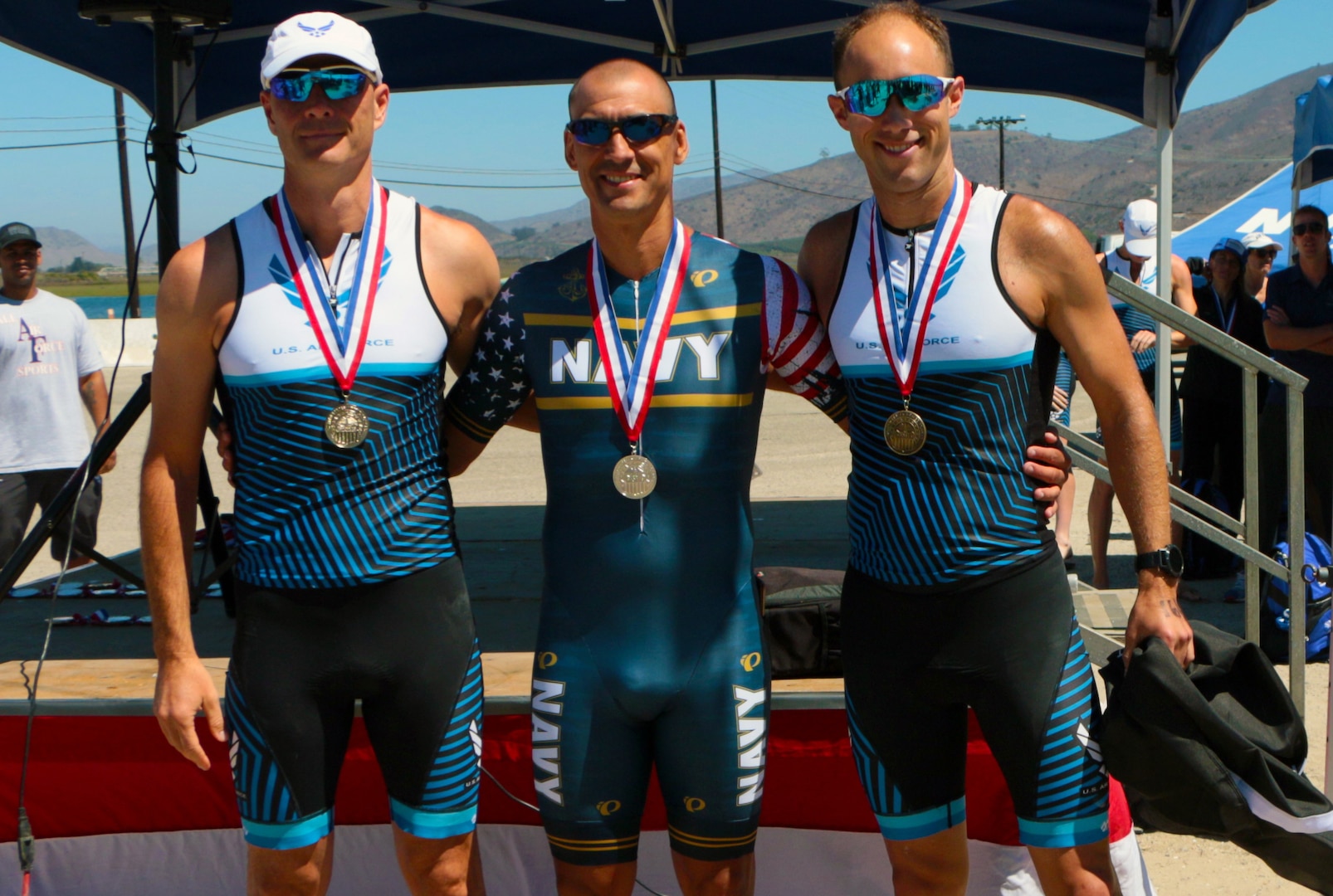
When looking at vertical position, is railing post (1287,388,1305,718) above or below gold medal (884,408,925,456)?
below

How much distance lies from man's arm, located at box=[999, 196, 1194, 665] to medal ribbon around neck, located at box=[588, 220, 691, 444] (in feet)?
2.29

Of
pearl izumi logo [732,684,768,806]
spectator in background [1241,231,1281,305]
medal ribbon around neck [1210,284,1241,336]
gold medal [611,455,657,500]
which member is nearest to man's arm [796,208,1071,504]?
gold medal [611,455,657,500]

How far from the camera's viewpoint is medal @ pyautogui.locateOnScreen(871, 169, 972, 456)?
247 centimetres

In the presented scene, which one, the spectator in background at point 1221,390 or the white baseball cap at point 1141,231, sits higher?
the white baseball cap at point 1141,231

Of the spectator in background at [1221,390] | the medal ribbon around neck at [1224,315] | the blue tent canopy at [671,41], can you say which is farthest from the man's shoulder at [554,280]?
the medal ribbon around neck at [1224,315]

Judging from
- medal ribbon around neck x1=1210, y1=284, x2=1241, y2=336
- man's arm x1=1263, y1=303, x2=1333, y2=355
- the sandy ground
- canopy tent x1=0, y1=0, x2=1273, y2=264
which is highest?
canopy tent x1=0, y1=0, x2=1273, y2=264

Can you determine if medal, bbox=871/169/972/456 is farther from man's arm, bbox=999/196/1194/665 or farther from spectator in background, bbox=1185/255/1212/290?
spectator in background, bbox=1185/255/1212/290

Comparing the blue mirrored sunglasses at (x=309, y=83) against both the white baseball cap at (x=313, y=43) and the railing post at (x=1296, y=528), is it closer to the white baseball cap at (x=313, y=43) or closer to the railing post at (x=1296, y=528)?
the white baseball cap at (x=313, y=43)

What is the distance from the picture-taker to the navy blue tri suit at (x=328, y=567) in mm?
2512

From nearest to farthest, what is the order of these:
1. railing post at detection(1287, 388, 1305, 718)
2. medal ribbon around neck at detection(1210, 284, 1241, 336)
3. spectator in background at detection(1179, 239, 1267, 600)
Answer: railing post at detection(1287, 388, 1305, 718), spectator in background at detection(1179, 239, 1267, 600), medal ribbon around neck at detection(1210, 284, 1241, 336)

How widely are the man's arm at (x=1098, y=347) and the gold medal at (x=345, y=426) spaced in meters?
1.38

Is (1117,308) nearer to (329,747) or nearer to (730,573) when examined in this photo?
(730,573)

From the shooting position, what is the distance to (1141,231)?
669 centimetres

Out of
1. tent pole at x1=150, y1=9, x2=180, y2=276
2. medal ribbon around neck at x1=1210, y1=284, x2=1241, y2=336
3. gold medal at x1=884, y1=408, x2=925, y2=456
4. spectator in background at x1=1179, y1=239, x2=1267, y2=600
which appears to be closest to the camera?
gold medal at x1=884, y1=408, x2=925, y2=456
